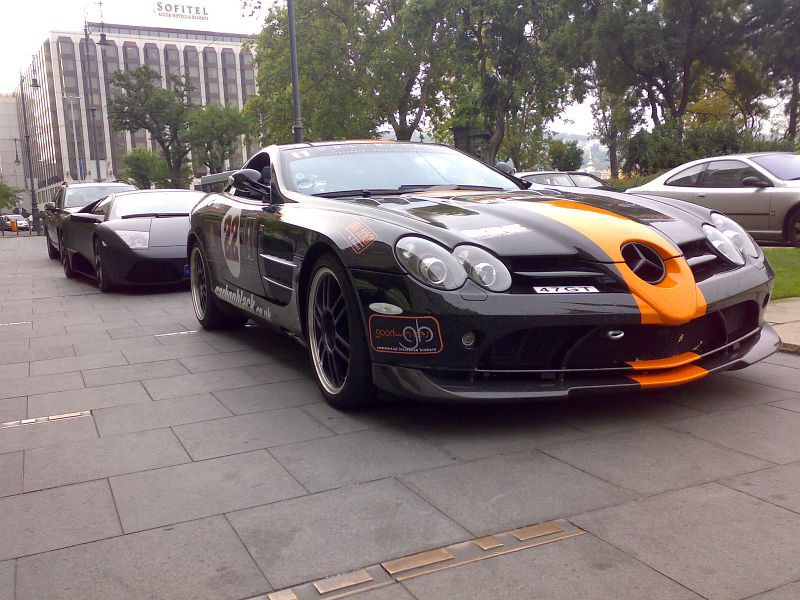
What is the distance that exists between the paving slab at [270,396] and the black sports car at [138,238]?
4.73m

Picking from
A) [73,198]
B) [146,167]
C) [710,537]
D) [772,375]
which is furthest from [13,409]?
[146,167]

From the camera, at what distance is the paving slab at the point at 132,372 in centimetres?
517

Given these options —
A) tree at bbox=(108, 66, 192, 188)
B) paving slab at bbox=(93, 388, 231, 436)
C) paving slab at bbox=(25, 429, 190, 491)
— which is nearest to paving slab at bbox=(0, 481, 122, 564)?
paving slab at bbox=(25, 429, 190, 491)

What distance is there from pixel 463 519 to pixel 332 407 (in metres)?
1.61

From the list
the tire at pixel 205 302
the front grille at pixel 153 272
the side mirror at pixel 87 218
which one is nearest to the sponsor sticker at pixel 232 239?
the tire at pixel 205 302

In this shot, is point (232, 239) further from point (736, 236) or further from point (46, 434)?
point (736, 236)

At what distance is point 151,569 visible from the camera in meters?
2.47

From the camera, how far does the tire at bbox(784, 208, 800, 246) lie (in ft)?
33.0

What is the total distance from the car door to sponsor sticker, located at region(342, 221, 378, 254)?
26.3 feet

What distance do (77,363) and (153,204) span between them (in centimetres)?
504

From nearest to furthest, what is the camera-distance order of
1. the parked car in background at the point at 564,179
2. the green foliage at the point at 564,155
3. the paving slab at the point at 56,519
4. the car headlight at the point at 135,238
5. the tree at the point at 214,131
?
the paving slab at the point at 56,519
the car headlight at the point at 135,238
the parked car in background at the point at 564,179
the green foliage at the point at 564,155
the tree at the point at 214,131

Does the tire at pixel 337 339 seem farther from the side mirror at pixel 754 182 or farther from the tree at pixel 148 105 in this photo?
the tree at pixel 148 105

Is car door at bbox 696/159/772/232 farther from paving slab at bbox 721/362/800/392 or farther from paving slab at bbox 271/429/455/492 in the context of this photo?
paving slab at bbox 271/429/455/492

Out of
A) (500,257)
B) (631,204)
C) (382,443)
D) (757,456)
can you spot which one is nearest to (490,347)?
(500,257)
